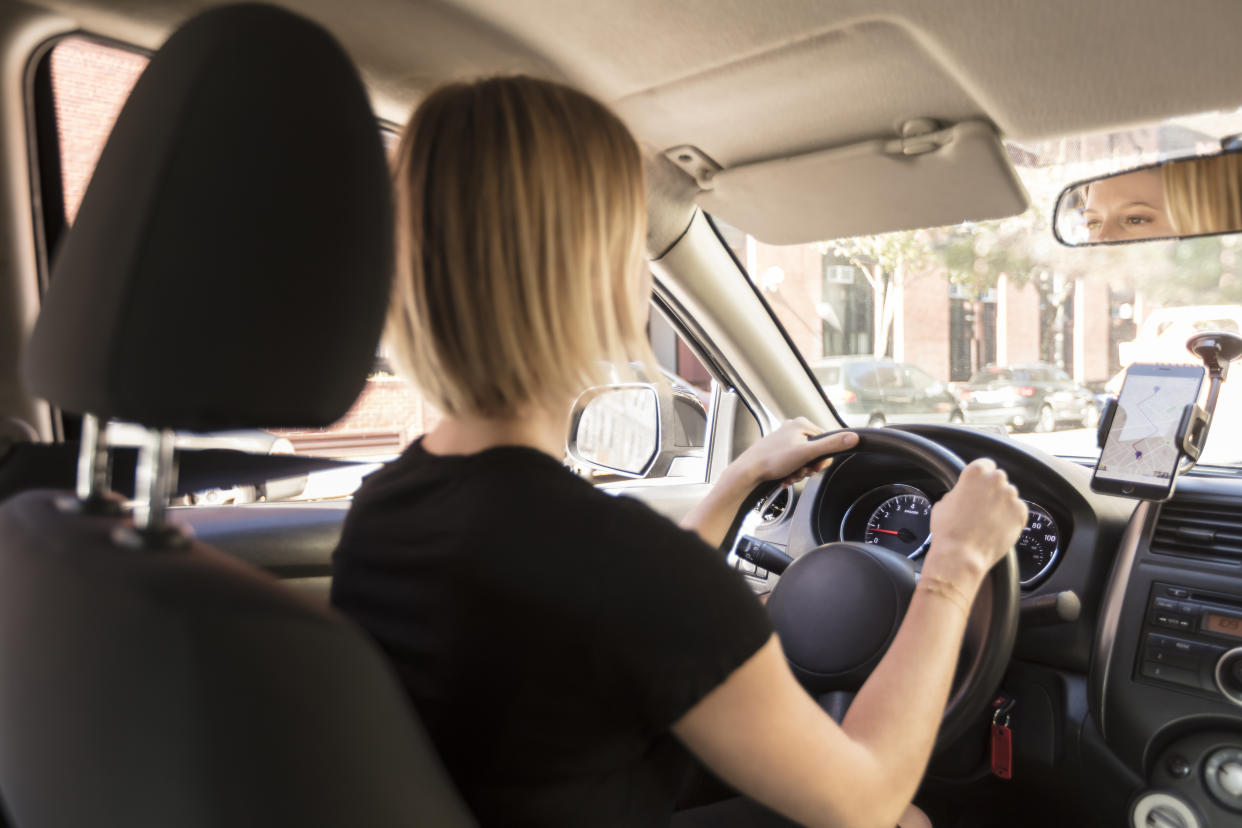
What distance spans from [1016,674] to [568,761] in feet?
4.71

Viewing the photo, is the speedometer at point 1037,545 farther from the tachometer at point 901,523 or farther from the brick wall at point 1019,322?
the brick wall at point 1019,322

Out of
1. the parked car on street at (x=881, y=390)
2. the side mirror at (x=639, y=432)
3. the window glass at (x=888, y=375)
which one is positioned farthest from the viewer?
the window glass at (x=888, y=375)

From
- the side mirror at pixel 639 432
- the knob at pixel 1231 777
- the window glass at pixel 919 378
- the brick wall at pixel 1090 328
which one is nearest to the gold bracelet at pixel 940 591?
the knob at pixel 1231 777

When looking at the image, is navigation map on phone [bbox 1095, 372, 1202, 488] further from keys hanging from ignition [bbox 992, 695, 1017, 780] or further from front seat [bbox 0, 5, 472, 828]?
front seat [bbox 0, 5, 472, 828]

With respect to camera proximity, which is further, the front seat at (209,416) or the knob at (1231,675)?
the knob at (1231,675)

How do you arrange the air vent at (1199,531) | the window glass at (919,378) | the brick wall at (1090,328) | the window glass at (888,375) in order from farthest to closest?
the window glass at (888,375), the window glass at (919,378), the brick wall at (1090,328), the air vent at (1199,531)

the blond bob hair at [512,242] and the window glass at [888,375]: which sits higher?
the blond bob hair at [512,242]

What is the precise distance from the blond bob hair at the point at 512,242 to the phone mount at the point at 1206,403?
1334 mm

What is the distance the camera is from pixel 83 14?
1.79 m

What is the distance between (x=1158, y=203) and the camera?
213 cm

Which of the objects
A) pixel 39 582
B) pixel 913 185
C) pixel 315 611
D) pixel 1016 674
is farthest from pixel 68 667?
pixel 913 185

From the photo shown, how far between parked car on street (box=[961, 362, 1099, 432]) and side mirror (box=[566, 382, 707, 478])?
961 millimetres

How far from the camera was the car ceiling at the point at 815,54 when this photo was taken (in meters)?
1.73

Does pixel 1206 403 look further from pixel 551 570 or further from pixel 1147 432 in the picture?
pixel 551 570
